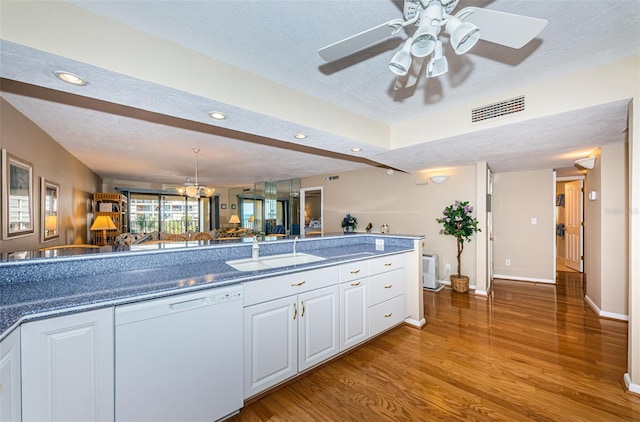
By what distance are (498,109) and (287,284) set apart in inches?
96.7

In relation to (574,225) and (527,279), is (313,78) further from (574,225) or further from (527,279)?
(574,225)

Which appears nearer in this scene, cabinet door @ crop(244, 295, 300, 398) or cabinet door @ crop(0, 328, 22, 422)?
cabinet door @ crop(0, 328, 22, 422)

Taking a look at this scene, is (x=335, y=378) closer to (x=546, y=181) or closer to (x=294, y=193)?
(x=546, y=181)

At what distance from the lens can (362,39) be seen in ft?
4.21

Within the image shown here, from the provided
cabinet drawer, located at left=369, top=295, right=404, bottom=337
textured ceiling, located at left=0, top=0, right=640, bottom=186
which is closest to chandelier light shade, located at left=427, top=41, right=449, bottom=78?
textured ceiling, located at left=0, top=0, right=640, bottom=186

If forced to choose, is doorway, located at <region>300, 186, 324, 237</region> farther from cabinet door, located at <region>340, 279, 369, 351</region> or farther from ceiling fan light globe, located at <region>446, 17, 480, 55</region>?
ceiling fan light globe, located at <region>446, 17, 480, 55</region>

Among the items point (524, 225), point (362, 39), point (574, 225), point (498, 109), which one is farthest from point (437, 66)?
point (574, 225)

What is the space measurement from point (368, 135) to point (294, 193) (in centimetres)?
→ 490

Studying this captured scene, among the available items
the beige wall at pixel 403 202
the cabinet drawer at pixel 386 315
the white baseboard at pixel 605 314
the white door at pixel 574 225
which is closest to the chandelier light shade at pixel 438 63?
the cabinet drawer at pixel 386 315

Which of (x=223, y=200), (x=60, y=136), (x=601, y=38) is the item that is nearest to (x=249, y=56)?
(x=601, y=38)

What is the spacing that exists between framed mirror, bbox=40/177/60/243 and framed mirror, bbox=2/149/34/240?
0.33 metres

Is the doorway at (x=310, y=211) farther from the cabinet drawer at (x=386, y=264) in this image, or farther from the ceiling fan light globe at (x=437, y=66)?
the ceiling fan light globe at (x=437, y=66)

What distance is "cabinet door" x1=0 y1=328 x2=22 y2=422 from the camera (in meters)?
0.98

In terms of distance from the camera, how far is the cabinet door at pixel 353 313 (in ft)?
7.82
